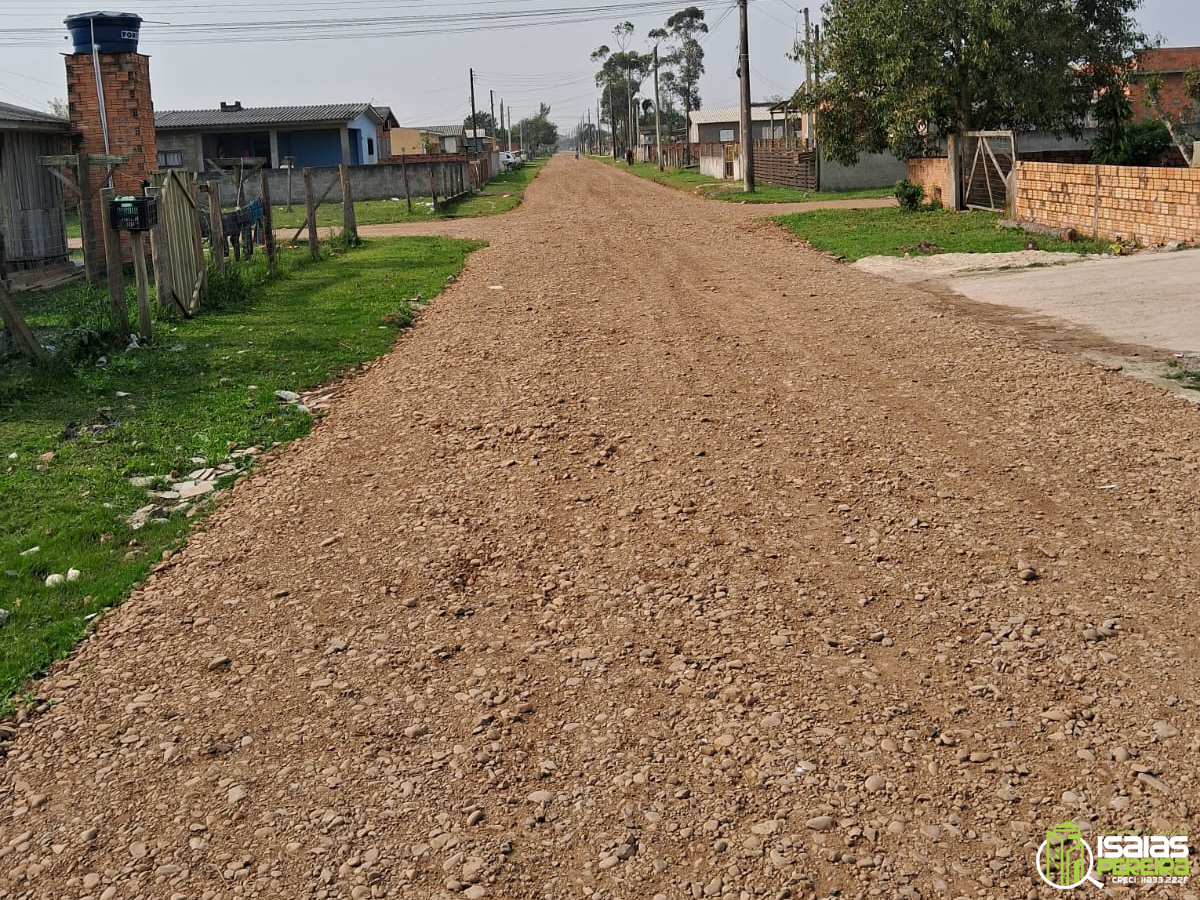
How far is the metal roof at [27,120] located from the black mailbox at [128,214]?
7047mm

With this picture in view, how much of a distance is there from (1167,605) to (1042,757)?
1.40m

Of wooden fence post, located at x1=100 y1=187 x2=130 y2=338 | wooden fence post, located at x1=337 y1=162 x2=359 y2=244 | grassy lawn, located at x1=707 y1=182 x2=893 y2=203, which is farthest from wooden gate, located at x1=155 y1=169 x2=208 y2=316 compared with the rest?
grassy lawn, located at x1=707 y1=182 x2=893 y2=203

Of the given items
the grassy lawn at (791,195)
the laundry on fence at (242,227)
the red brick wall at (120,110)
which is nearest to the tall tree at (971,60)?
the grassy lawn at (791,195)

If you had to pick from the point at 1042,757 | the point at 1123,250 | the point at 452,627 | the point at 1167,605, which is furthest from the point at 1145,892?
the point at 1123,250

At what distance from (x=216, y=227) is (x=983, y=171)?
17411mm

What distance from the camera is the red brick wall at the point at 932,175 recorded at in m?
27.4

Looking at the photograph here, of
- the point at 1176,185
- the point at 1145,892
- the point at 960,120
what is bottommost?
the point at 1145,892

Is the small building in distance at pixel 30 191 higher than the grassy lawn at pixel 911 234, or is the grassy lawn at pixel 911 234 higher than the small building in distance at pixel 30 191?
the small building in distance at pixel 30 191

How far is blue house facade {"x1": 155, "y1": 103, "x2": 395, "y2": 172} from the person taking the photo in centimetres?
5225

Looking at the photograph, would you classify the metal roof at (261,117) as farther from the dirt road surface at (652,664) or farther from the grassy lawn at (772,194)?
the dirt road surface at (652,664)

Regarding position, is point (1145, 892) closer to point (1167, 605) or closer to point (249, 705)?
point (1167, 605)

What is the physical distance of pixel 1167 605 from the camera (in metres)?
4.79

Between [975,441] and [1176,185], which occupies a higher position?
[1176,185]

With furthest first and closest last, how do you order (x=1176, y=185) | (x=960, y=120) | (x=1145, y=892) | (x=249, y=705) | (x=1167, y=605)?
(x=960, y=120)
(x=1176, y=185)
(x=1167, y=605)
(x=249, y=705)
(x=1145, y=892)
